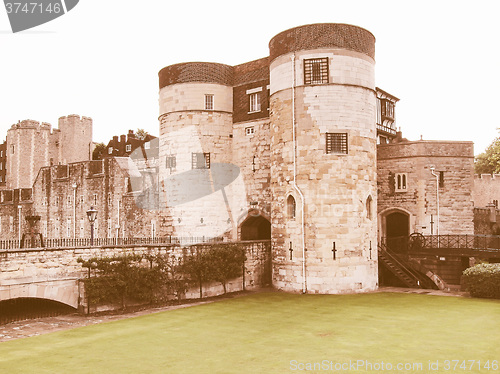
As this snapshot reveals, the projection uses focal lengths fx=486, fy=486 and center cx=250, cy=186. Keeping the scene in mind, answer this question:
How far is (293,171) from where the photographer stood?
22609 mm

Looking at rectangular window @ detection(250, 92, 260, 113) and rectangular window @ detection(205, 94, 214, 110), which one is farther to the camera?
rectangular window @ detection(205, 94, 214, 110)

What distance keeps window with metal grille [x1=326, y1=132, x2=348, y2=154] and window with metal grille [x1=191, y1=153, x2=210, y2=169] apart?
8323mm

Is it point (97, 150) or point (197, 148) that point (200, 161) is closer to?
point (197, 148)

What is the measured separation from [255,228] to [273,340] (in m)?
15.7

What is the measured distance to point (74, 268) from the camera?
1759cm

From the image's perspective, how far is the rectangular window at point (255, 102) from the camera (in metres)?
27.9

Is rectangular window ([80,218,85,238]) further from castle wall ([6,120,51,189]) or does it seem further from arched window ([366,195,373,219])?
arched window ([366,195,373,219])

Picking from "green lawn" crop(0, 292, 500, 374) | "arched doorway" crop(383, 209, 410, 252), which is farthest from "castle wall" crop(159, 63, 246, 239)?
"green lawn" crop(0, 292, 500, 374)

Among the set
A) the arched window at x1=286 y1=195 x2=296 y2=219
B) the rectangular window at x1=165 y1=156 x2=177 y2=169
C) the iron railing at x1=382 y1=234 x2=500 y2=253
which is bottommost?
the iron railing at x1=382 y1=234 x2=500 y2=253

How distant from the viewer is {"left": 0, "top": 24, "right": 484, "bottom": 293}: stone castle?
22.1 m

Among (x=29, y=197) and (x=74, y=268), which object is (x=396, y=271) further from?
(x=29, y=197)

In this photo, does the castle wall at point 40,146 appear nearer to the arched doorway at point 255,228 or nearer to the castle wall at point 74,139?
the castle wall at point 74,139

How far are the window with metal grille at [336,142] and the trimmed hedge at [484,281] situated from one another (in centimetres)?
749

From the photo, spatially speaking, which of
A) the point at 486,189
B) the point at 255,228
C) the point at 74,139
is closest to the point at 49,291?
the point at 255,228
